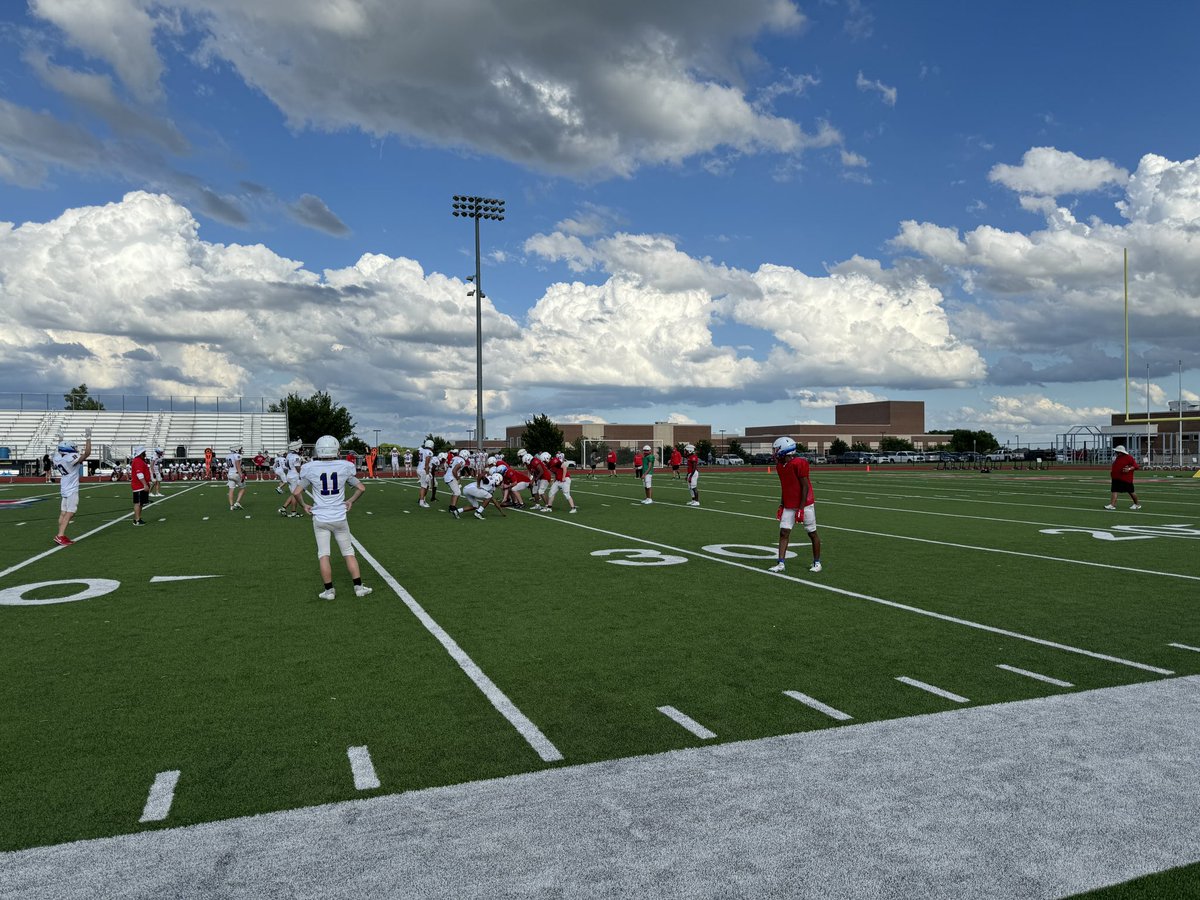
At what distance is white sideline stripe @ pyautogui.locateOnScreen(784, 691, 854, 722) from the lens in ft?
16.4

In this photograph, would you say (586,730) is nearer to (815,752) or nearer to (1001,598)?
(815,752)

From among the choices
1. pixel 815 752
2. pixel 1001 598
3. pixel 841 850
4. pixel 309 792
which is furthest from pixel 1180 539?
pixel 309 792

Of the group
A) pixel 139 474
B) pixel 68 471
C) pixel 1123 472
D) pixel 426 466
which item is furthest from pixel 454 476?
pixel 1123 472

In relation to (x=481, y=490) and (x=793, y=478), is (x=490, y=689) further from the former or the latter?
(x=481, y=490)

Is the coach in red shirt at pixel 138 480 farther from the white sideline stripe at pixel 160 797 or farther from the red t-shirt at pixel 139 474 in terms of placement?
the white sideline stripe at pixel 160 797

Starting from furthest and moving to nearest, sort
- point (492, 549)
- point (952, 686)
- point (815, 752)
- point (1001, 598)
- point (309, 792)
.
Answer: point (492, 549) < point (1001, 598) < point (952, 686) < point (815, 752) < point (309, 792)

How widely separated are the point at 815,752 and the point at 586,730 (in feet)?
4.33

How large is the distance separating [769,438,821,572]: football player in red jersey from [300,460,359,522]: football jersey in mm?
5234

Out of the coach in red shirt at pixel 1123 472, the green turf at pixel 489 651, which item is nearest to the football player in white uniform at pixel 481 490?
the green turf at pixel 489 651

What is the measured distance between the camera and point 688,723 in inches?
194

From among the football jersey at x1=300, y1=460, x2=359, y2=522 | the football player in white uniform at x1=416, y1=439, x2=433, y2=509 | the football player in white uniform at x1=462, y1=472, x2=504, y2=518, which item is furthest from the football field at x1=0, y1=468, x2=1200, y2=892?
the football player in white uniform at x1=416, y1=439, x2=433, y2=509

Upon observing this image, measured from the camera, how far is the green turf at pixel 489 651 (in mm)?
4398

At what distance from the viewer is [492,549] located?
515 inches

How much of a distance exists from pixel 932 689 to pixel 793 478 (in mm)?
4798
